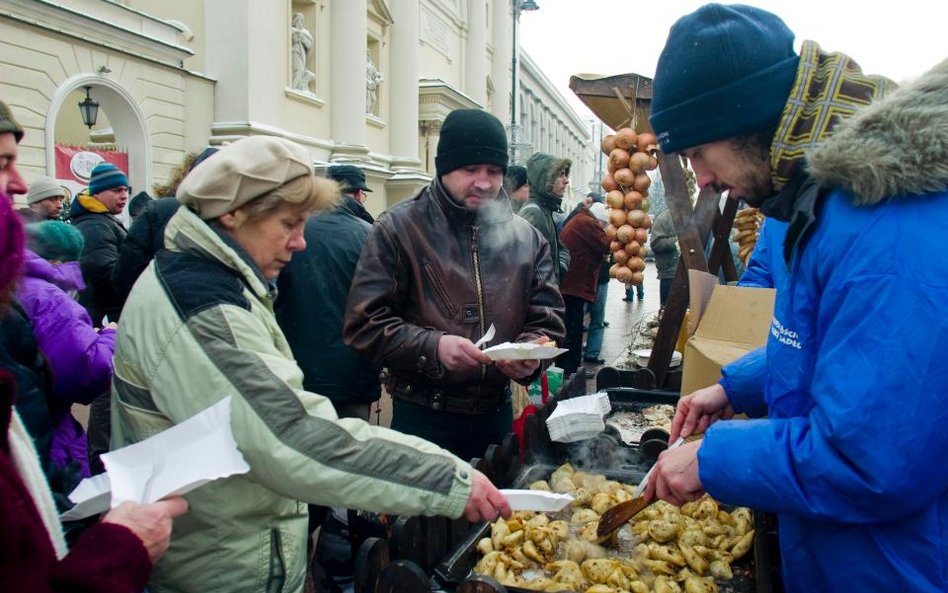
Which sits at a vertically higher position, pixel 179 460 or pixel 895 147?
pixel 895 147

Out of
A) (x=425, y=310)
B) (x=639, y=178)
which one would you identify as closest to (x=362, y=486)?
(x=425, y=310)

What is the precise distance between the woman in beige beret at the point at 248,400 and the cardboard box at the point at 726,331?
1.62 meters

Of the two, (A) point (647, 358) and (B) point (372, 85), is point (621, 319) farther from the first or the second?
(B) point (372, 85)

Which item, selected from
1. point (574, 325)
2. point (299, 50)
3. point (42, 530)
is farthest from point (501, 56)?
point (42, 530)

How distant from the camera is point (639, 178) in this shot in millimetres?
6191

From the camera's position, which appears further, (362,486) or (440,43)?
(440,43)

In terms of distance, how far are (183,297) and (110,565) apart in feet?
1.90

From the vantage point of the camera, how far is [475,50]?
28453 mm

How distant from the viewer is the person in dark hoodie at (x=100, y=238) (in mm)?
4266

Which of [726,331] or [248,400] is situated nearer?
[248,400]

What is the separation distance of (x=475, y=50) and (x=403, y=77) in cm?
843

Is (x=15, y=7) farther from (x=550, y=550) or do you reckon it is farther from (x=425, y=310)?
(x=550, y=550)

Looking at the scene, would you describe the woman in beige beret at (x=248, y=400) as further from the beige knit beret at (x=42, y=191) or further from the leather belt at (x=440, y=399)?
the beige knit beret at (x=42, y=191)

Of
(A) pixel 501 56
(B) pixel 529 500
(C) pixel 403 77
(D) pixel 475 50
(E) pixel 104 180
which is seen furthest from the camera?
(A) pixel 501 56
